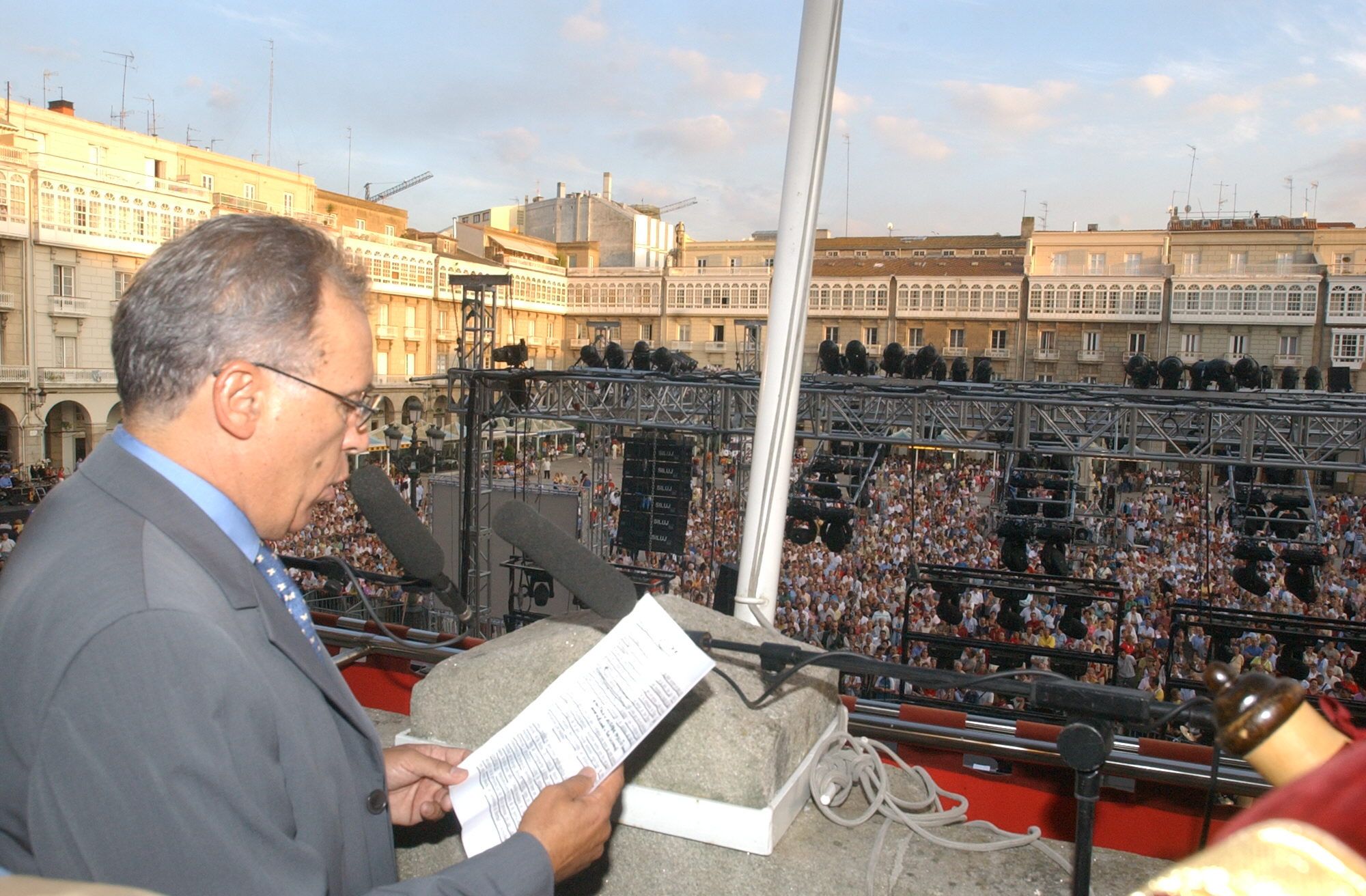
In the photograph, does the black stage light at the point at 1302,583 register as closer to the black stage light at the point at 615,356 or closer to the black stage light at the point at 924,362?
the black stage light at the point at 924,362

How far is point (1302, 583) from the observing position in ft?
45.1

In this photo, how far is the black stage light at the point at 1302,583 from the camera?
13680 mm

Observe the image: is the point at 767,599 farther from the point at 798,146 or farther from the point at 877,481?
the point at 877,481

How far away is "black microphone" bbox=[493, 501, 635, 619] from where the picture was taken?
1.72 meters

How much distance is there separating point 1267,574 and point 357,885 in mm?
18731

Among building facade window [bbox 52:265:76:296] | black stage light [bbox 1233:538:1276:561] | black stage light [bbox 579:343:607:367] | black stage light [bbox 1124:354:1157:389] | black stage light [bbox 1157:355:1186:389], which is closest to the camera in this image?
black stage light [bbox 1233:538:1276:561]

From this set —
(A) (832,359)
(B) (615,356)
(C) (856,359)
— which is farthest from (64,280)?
(C) (856,359)

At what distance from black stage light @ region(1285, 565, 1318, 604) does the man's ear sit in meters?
16.0

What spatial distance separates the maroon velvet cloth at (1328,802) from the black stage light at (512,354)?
1431 centimetres

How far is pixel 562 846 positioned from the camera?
48.7 inches

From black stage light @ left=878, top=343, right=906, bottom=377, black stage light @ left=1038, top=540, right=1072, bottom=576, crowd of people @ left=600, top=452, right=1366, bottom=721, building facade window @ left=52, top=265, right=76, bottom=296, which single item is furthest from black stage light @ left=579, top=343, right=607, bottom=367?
building facade window @ left=52, top=265, right=76, bottom=296

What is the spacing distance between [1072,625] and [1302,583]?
4.98 metres

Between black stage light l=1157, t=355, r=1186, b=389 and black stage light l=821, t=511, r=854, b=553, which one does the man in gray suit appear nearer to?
black stage light l=821, t=511, r=854, b=553

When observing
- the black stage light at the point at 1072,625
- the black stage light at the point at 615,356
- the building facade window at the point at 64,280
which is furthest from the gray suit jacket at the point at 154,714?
the building facade window at the point at 64,280
